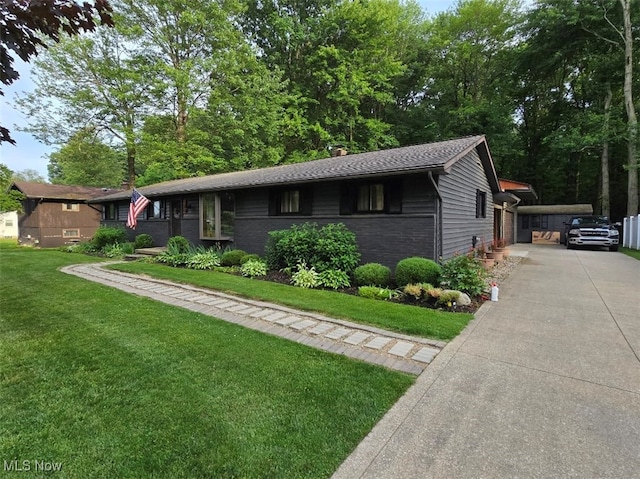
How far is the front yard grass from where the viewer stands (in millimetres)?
4738

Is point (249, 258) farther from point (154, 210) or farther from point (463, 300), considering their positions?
point (154, 210)

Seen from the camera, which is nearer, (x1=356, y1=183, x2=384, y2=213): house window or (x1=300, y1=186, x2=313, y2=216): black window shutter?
(x1=356, y1=183, x2=384, y2=213): house window

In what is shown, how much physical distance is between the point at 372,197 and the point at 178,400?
699 centimetres

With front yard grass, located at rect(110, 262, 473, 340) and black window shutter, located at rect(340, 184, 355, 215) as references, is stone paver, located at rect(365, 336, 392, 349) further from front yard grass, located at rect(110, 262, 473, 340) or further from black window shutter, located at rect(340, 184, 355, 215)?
black window shutter, located at rect(340, 184, 355, 215)

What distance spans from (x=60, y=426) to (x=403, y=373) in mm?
3039

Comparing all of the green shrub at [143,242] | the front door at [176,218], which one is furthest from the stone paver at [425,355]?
the green shrub at [143,242]

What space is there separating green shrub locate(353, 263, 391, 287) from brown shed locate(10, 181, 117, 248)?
62.8ft

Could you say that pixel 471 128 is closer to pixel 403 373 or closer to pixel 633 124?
pixel 633 124

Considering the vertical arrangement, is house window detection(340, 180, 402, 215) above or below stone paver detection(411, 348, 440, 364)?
above

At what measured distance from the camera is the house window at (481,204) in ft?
38.0

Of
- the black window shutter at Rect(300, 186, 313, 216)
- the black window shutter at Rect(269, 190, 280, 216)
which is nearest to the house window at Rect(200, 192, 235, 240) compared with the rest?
the black window shutter at Rect(269, 190, 280, 216)

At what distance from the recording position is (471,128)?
74.4ft

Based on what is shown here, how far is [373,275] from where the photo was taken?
7441 millimetres

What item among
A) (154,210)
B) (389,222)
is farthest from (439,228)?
(154,210)
